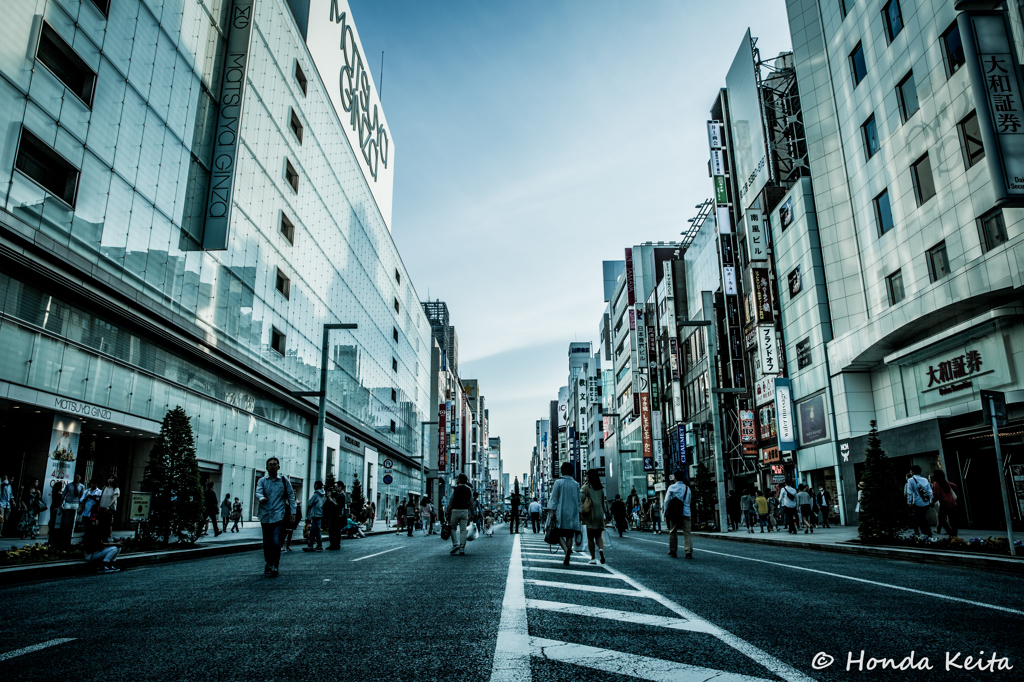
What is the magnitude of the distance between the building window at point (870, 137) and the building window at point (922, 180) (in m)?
3.52

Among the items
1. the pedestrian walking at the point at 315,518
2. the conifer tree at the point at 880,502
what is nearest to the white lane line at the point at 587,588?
the conifer tree at the point at 880,502

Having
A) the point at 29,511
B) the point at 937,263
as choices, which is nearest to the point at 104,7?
the point at 29,511

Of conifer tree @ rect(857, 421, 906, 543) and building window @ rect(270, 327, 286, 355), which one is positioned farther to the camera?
building window @ rect(270, 327, 286, 355)

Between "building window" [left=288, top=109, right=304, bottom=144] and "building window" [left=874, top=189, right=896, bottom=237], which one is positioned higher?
"building window" [left=288, top=109, right=304, bottom=144]

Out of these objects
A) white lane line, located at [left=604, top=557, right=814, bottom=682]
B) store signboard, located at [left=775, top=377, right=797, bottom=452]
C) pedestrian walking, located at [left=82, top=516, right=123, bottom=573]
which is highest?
store signboard, located at [left=775, top=377, right=797, bottom=452]

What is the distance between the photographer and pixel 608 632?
15.6 ft

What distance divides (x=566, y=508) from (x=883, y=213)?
2243cm

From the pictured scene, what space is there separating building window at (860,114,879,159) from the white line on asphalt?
2775cm

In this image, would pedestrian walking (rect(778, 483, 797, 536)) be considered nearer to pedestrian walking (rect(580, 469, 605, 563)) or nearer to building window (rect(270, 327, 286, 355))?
pedestrian walking (rect(580, 469, 605, 563))

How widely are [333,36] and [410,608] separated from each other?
4341cm

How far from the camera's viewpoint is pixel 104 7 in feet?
64.1

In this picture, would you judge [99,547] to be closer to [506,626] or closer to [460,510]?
[460,510]

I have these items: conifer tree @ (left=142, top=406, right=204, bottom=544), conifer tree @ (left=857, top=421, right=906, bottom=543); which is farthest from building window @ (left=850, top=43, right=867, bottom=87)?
conifer tree @ (left=142, top=406, right=204, bottom=544)

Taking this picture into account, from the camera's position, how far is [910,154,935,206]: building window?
23.6 m
